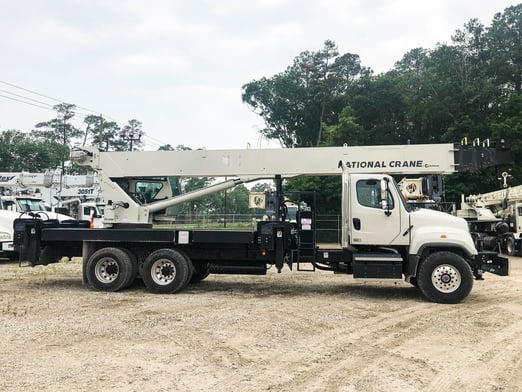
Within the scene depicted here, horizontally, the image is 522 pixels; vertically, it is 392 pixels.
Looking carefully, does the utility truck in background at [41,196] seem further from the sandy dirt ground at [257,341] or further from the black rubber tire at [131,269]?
the sandy dirt ground at [257,341]

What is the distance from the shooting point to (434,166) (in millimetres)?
9141

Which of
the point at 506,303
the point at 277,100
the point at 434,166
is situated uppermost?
the point at 277,100

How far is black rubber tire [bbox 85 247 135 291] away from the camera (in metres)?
Answer: 9.32

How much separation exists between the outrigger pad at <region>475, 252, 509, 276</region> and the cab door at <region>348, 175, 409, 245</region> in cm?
146

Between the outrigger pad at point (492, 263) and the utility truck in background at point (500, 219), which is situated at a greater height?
the utility truck in background at point (500, 219)

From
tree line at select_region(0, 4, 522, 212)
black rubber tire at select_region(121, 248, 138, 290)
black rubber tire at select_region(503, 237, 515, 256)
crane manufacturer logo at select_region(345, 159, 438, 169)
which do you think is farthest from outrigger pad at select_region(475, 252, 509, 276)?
tree line at select_region(0, 4, 522, 212)

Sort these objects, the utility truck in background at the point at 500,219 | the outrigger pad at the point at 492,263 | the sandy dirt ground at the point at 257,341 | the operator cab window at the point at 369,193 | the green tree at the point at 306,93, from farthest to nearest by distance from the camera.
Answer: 1. the green tree at the point at 306,93
2. the utility truck in background at the point at 500,219
3. the operator cab window at the point at 369,193
4. the outrigger pad at the point at 492,263
5. the sandy dirt ground at the point at 257,341

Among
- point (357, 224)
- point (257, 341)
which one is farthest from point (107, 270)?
point (357, 224)

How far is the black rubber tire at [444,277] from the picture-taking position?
8.24 meters

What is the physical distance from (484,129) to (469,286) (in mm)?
25430

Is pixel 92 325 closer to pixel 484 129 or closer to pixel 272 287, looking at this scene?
pixel 272 287

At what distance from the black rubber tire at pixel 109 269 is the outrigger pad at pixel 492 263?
7.11 metres

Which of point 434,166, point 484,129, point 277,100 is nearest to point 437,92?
point 484,129

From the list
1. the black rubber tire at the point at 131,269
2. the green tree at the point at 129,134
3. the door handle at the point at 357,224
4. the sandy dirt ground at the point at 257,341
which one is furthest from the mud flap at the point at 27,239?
the green tree at the point at 129,134
